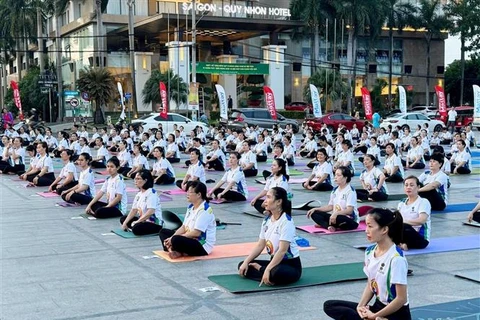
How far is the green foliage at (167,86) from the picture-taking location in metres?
42.2

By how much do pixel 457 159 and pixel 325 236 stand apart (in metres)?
9.90

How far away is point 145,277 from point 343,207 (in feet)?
12.0

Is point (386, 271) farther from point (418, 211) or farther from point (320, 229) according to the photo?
point (320, 229)

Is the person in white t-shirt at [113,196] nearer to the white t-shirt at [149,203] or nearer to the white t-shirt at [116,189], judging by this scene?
the white t-shirt at [116,189]

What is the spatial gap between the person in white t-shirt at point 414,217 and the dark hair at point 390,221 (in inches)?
140

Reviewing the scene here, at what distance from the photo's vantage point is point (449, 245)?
29.9 feet

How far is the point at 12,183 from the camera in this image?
56.7 ft

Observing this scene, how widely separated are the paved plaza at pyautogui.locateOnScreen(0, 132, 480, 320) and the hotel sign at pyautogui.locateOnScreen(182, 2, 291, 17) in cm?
3536

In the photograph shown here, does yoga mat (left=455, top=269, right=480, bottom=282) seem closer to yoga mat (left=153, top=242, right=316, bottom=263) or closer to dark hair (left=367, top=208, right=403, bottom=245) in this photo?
yoga mat (left=153, top=242, right=316, bottom=263)

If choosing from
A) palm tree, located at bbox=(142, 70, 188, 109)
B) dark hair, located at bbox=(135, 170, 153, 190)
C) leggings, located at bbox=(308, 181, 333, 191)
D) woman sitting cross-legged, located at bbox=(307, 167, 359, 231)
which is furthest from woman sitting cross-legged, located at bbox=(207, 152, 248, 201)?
palm tree, located at bbox=(142, 70, 188, 109)

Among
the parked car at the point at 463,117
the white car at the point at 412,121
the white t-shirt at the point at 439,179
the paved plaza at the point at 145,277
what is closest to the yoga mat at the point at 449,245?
the paved plaza at the point at 145,277

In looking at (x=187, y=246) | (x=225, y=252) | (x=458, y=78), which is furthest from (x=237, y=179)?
(x=458, y=78)

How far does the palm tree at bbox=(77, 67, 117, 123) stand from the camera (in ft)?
138

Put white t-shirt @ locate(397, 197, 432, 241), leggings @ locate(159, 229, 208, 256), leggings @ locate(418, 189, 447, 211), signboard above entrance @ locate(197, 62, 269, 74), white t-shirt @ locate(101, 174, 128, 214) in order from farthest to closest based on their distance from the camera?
signboard above entrance @ locate(197, 62, 269, 74)
leggings @ locate(418, 189, 447, 211)
white t-shirt @ locate(101, 174, 128, 214)
white t-shirt @ locate(397, 197, 432, 241)
leggings @ locate(159, 229, 208, 256)
